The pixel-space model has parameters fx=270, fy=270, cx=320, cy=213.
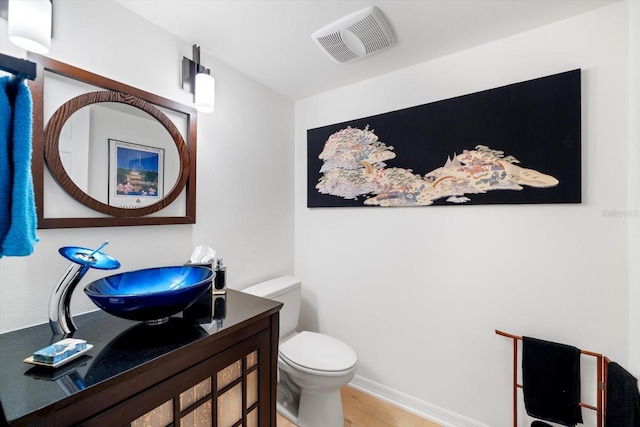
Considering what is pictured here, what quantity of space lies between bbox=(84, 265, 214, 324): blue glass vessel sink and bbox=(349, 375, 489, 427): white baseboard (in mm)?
1466

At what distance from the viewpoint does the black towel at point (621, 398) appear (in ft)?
3.40

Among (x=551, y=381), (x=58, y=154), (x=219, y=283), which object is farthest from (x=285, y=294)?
(x=551, y=381)

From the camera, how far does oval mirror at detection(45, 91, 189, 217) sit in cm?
109

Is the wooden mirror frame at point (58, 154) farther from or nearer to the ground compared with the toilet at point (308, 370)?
farther from the ground

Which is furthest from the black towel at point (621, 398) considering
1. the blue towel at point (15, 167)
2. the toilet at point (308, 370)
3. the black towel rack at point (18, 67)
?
the black towel rack at point (18, 67)

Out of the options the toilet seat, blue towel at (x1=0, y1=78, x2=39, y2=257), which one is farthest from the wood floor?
blue towel at (x1=0, y1=78, x2=39, y2=257)

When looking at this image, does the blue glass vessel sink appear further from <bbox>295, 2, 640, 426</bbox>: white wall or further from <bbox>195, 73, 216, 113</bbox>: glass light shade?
<bbox>295, 2, 640, 426</bbox>: white wall

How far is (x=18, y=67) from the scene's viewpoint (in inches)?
20.9

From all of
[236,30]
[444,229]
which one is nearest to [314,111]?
[236,30]

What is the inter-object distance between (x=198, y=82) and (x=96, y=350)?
1.28 meters

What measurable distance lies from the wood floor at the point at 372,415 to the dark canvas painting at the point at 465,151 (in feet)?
4.45

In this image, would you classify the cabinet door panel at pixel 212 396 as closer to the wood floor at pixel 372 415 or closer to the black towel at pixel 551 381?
the wood floor at pixel 372 415

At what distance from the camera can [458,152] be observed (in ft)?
5.23

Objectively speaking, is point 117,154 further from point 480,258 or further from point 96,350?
point 480,258
